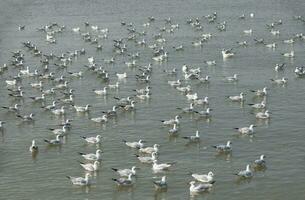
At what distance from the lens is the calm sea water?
5166cm

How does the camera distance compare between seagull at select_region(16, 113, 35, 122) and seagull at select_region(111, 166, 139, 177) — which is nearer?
seagull at select_region(111, 166, 139, 177)

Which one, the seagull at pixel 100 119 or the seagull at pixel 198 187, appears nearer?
the seagull at pixel 198 187

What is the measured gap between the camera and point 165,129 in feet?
211

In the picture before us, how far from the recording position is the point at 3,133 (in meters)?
64.4

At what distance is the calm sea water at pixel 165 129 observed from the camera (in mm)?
51656

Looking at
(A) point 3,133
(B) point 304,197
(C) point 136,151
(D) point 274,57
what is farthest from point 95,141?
(D) point 274,57

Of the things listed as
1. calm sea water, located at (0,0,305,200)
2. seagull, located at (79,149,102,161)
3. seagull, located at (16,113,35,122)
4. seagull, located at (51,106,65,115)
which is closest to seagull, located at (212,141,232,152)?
calm sea water, located at (0,0,305,200)

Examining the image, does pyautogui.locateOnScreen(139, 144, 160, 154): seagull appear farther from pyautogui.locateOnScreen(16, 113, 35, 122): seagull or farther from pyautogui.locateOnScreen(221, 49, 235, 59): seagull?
pyautogui.locateOnScreen(221, 49, 235, 59): seagull

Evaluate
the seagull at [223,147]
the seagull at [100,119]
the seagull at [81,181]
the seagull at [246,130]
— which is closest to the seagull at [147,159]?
the seagull at [223,147]

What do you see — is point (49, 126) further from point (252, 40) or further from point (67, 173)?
point (252, 40)

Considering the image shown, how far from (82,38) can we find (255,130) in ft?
162

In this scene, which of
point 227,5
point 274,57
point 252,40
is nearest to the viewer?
point 274,57

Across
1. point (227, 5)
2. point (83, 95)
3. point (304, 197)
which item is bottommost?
point (304, 197)

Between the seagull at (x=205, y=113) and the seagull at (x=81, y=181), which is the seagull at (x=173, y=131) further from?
the seagull at (x=81, y=181)
